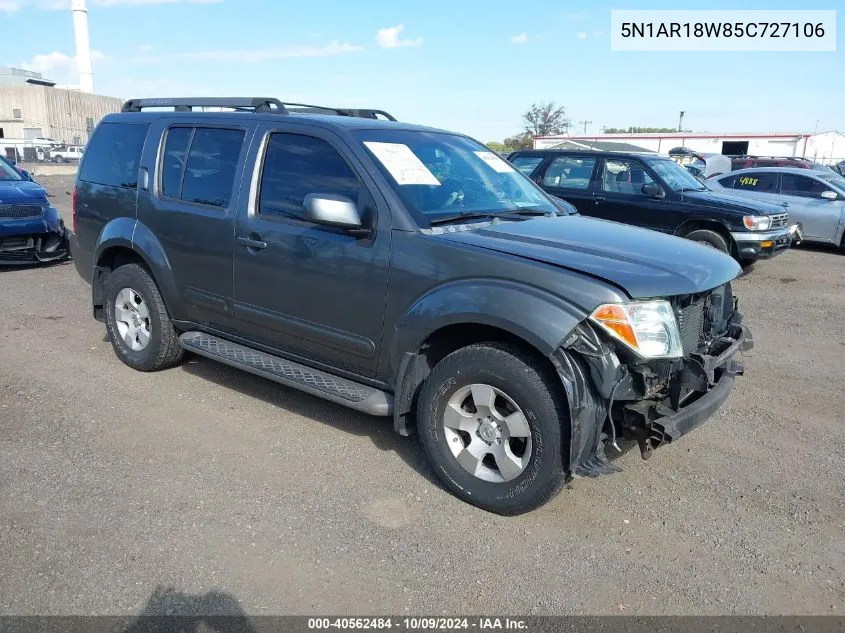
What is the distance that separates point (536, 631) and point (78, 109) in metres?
89.3

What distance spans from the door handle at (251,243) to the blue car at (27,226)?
6.33 m

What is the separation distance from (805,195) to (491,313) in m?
12.2

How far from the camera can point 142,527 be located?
326cm

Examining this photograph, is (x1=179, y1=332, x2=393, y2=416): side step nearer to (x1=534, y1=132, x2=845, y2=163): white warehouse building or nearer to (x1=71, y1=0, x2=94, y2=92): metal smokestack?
(x1=534, y1=132, x2=845, y2=163): white warehouse building

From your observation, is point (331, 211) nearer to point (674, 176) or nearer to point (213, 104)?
point (213, 104)

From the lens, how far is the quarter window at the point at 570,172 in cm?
1034

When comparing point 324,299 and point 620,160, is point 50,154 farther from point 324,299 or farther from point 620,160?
point 324,299

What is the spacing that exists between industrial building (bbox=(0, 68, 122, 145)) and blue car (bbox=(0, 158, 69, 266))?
67.1 meters

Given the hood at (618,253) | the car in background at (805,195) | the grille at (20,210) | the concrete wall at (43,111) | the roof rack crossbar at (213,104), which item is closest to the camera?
the hood at (618,253)

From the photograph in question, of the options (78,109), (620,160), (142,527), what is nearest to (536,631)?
(142,527)

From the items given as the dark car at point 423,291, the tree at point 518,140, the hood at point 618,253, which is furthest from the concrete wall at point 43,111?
the hood at point 618,253

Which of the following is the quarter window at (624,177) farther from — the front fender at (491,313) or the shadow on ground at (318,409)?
the front fender at (491,313)

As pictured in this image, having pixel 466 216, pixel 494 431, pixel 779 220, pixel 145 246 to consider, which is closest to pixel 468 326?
pixel 494 431

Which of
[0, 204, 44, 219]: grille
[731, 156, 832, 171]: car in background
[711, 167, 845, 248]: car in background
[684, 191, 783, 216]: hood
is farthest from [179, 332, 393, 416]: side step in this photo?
[731, 156, 832, 171]: car in background
